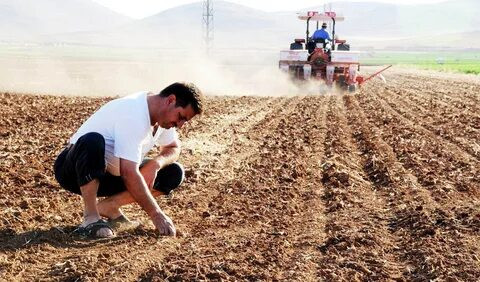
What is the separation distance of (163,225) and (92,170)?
645 millimetres

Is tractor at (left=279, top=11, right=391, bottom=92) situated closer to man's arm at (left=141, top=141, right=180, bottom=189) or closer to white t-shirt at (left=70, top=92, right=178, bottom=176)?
man's arm at (left=141, top=141, right=180, bottom=189)

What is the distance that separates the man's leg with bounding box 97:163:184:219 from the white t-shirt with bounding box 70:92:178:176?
37cm

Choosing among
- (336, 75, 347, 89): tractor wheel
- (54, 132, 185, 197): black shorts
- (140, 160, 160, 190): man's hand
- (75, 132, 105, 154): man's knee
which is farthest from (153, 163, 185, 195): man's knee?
(336, 75, 347, 89): tractor wheel

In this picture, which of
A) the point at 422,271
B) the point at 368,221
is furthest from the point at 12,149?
the point at 422,271

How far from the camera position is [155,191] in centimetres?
584

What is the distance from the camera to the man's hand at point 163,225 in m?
5.19

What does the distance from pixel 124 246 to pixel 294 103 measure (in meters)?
13.6

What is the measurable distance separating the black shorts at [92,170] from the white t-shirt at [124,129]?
91 millimetres

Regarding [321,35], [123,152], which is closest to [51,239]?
[123,152]

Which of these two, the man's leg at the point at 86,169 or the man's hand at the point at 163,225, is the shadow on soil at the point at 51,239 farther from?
the man's hand at the point at 163,225

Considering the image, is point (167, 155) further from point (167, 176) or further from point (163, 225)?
point (163, 225)

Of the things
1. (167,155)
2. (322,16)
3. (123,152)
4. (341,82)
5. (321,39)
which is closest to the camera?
A: (123,152)

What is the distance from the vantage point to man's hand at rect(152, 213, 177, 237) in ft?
17.0

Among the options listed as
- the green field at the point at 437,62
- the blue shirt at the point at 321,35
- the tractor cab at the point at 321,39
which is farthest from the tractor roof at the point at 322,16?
the green field at the point at 437,62
